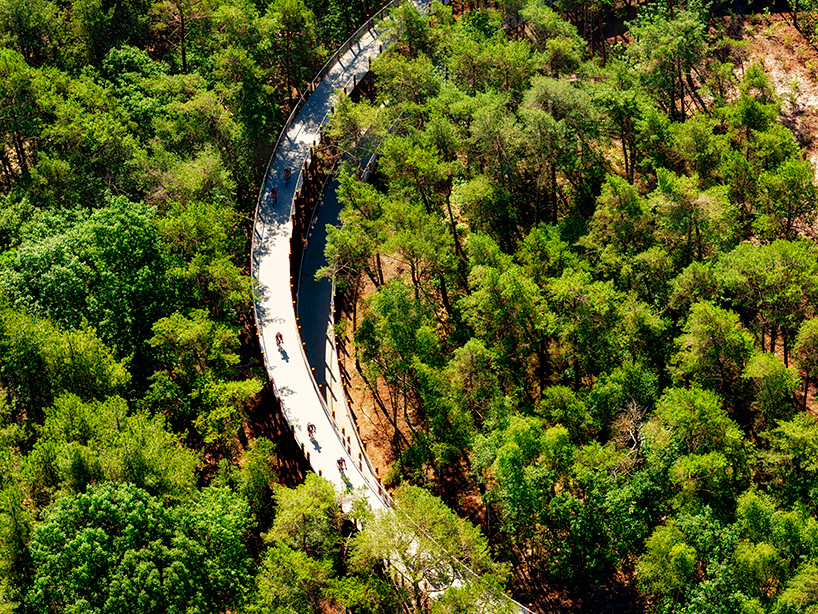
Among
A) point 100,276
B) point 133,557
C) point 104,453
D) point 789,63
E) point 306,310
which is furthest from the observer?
point 789,63

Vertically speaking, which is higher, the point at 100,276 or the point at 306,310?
the point at 100,276

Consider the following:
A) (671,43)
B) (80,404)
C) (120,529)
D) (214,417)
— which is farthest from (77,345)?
(671,43)

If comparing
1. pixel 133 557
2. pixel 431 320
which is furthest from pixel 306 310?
pixel 133 557

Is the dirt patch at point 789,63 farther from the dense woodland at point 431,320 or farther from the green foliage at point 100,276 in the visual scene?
the green foliage at point 100,276

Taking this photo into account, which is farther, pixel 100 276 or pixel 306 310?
pixel 306 310

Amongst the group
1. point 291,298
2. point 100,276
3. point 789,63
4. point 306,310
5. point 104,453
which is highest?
point 789,63

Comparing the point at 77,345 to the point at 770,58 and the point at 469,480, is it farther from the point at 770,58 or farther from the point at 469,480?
the point at 770,58

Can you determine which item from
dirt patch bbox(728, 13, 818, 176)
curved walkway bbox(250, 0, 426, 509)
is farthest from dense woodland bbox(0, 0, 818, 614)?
curved walkway bbox(250, 0, 426, 509)

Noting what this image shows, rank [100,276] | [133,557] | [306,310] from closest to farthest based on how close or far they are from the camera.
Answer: [133,557]
[100,276]
[306,310]

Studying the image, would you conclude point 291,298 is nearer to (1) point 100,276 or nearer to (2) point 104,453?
(1) point 100,276
